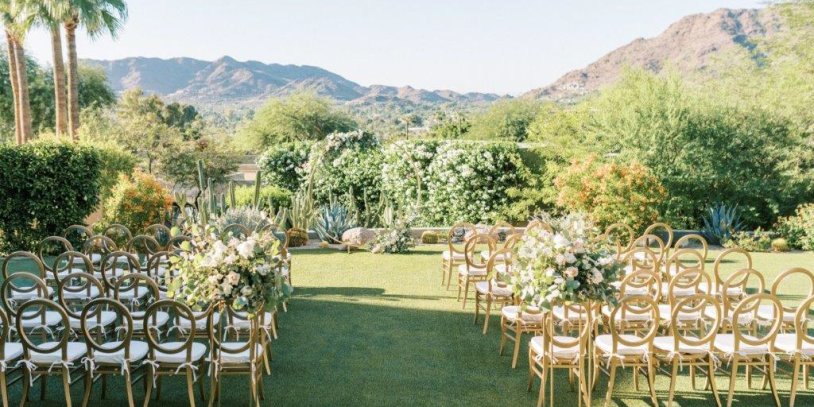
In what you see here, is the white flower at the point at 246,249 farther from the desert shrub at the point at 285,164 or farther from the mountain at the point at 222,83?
the mountain at the point at 222,83

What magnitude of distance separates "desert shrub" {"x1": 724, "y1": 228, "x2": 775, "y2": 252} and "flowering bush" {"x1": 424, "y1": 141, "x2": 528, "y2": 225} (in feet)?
15.3

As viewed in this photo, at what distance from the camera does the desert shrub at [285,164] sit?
19297mm

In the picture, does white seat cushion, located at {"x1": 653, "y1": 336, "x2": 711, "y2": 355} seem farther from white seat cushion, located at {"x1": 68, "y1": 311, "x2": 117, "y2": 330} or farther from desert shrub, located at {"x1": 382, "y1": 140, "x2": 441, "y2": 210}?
desert shrub, located at {"x1": 382, "y1": 140, "x2": 441, "y2": 210}

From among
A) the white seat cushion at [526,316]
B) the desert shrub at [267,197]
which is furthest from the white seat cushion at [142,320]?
the desert shrub at [267,197]

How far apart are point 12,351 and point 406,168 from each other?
1306 centimetres

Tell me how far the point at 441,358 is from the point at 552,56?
3490 cm

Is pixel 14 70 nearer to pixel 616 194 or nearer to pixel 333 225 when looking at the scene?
pixel 333 225

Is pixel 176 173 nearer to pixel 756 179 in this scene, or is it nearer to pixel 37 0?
pixel 37 0

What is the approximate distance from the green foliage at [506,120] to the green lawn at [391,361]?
2870 centimetres

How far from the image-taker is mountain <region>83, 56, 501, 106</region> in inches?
5502

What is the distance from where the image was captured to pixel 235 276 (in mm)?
4340

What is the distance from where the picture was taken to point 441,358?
20.4 feet

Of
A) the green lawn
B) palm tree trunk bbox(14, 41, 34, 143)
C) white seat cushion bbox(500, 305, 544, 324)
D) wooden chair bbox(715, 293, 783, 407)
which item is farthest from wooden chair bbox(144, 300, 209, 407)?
palm tree trunk bbox(14, 41, 34, 143)

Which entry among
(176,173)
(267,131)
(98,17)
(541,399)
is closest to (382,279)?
(541,399)
